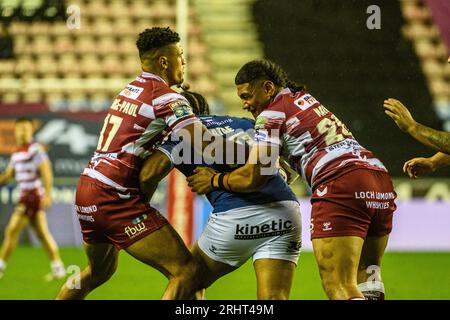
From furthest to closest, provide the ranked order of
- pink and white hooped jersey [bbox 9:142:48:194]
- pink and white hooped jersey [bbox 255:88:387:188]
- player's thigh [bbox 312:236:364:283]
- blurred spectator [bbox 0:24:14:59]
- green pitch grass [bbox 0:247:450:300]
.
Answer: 1. blurred spectator [bbox 0:24:14:59]
2. pink and white hooped jersey [bbox 9:142:48:194]
3. green pitch grass [bbox 0:247:450:300]
4. pink and white hooped jersey [bbox 255:88:387:188]
5. player's thigh [bbox 312:236:364:283]

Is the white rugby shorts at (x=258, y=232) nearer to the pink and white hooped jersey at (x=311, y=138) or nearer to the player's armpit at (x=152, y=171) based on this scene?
the pink and white hooped jersey at (x=311, y=138)

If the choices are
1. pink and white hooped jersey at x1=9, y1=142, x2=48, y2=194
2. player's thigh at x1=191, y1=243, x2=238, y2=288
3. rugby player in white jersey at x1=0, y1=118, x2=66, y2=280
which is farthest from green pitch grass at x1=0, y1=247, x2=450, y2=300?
player's thigh at x1=191, y1=243, x2=238, y2=288

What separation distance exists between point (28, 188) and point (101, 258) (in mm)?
5191

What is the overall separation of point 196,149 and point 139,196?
447mm

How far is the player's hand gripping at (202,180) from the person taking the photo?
15.5 feet

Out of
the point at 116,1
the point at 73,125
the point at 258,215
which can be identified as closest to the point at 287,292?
the point at 258,215

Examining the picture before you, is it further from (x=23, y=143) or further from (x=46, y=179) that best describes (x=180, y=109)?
(x=23, y=143)

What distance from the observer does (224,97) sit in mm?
13195

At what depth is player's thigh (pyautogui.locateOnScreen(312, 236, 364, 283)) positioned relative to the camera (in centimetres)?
445

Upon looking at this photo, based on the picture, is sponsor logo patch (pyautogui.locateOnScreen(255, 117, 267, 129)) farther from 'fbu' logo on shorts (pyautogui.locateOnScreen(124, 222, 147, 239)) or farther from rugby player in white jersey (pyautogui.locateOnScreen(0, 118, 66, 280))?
rugby player in white jersey (pyautogui.locateOnScreen(0, 118, 66, 280))

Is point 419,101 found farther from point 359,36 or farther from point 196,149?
point 196,149

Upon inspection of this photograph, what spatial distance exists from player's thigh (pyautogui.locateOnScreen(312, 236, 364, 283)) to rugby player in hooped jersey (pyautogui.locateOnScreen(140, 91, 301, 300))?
251mm

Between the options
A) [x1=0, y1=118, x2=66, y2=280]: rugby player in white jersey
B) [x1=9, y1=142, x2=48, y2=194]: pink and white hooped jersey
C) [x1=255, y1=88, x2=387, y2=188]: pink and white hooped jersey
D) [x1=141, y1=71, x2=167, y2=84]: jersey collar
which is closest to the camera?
[x1=255, y1=88, x2=387, y2=188]: pink and white hooped jersey
